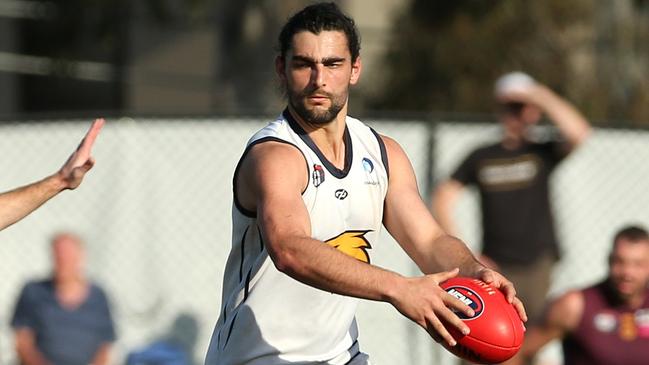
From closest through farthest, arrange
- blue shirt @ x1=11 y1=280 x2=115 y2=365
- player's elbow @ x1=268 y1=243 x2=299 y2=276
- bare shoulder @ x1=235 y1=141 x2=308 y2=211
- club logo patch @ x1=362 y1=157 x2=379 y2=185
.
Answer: player's elbow @ x1=268 y1=243 x2=299 y2=276 → bare shoulder @ x1=235 y1=141 x2=308 y2=211 → club logo patch @ x1=362 y1=157 x2=379 y2=185 → blue shirt @ x1=11 y1=280 x2=115 y2=365

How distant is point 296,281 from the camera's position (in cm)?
528

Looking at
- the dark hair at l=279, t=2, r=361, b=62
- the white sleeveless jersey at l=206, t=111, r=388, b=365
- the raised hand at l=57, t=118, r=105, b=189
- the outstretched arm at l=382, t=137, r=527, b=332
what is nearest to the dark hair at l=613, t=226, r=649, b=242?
the outstretched arm at l=382, t=137, r=527, b=332

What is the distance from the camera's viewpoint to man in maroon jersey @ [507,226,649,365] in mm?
8102

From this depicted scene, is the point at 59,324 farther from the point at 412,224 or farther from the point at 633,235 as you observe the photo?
the point at 412,224

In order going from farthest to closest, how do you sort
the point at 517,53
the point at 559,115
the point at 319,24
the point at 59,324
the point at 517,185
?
the point at 517,53 → the point at 559,115 → the point at 517,185 → the point at 59,324 → the point at 319,24

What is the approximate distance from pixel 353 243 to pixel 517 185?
4.56 m

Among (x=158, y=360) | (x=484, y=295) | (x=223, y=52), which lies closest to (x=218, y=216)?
(x=158, y=360)

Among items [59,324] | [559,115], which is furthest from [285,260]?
[559,115]

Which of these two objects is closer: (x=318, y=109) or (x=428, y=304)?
(x=428, y=304)

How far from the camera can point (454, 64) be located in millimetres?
17688

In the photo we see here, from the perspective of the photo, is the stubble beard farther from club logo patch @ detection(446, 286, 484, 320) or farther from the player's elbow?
club logo patch @ detection(446, 286, 484, 320)

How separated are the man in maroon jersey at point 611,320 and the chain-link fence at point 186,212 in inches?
91.3

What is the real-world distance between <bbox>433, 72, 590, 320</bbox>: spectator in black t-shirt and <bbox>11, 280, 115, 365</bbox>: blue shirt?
98.8 inches

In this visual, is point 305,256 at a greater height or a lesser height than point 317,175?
lesser
